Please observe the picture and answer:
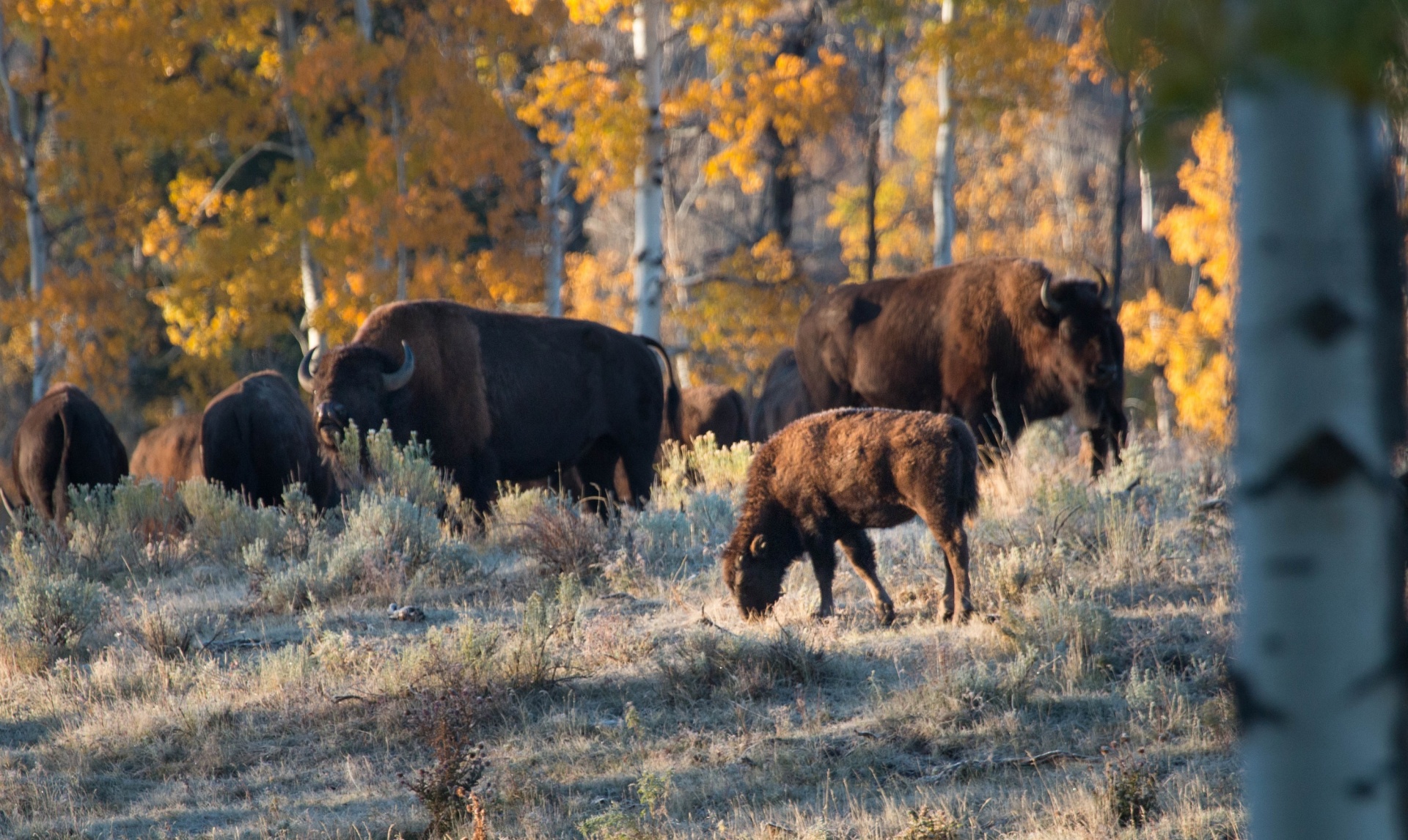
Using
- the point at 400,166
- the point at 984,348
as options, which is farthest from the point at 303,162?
the point at 984,348

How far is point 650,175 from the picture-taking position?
17734 millimetres

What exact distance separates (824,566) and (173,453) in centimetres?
1072

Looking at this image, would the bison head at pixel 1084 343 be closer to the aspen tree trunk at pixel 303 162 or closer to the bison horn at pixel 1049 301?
the bison horn at pixel 1049 301

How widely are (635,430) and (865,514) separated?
564 centimetres

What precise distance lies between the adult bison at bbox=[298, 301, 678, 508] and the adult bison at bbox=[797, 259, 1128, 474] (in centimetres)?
216

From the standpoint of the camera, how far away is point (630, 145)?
57.8ft

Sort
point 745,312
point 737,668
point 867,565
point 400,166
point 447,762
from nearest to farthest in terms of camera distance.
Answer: point 447,762 → point 737,668 → point 867,565 → point 400,166 → point 745,312

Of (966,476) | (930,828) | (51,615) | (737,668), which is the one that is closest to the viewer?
(930,828)

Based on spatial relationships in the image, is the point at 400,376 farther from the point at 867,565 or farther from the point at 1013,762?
the point at 1013,762

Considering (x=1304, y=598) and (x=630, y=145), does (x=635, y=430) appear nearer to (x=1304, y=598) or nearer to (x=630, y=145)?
(x=630, y=145)

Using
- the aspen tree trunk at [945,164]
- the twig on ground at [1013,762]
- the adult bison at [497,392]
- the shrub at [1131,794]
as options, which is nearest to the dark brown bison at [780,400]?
the aspen tree trunk at [945,164]

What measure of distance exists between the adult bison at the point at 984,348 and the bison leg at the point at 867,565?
4.24 meters

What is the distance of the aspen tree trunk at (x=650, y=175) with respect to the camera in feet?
57.7

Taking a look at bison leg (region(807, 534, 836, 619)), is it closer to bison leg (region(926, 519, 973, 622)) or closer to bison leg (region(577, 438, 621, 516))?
bison leg (region(926, 519, 973, 622))
